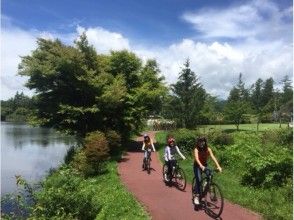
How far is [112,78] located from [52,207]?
65.9 feet

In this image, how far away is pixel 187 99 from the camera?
46.3 meters

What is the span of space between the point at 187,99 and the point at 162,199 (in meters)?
31.5

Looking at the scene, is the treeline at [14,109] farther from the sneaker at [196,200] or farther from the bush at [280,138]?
the sneaker at [196,200]

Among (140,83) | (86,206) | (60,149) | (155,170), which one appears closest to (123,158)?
(155,170)

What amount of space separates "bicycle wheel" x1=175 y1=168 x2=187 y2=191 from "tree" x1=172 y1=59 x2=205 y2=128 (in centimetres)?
2897

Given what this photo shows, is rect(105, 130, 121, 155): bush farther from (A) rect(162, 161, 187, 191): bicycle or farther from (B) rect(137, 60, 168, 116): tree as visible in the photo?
(A) rect(162, 161, 187, 191): bicycle

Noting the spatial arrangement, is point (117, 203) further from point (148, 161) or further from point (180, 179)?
point (148, 161)

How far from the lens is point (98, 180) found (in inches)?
833

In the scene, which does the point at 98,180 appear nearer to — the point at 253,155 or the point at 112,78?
the point at 253,155

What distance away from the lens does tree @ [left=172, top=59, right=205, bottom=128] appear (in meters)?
46.2

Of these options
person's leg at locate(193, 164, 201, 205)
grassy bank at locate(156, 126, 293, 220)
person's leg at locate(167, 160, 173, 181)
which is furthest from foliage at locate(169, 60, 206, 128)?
person's leg at locate(193, 164, 201, 205)

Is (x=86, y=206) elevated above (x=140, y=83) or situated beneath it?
situated beneath

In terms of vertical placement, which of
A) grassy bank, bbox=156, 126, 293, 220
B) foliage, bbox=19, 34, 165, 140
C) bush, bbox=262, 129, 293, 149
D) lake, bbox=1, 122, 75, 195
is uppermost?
foliage, bbox=19, 34, 165, 140

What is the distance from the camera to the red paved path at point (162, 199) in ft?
42.8
